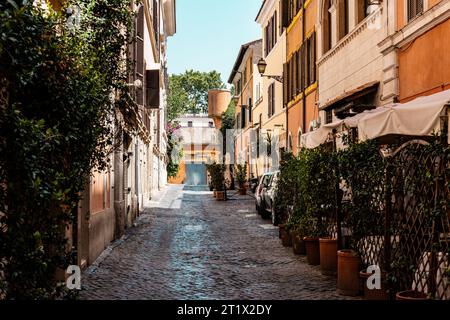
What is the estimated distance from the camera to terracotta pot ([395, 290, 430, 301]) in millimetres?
5516

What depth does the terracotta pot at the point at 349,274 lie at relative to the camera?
25.3 feet

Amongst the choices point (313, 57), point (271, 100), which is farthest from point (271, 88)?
point (313, 57)

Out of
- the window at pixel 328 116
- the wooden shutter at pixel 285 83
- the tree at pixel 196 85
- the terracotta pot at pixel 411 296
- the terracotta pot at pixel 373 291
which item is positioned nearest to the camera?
the terracotta pot at pixel 411 296

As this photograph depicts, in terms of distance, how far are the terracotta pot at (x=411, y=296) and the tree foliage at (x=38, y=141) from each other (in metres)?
3.04

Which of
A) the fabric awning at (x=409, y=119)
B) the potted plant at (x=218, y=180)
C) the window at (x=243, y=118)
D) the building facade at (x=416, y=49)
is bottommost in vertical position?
the potted plant at (x=218, y=180)

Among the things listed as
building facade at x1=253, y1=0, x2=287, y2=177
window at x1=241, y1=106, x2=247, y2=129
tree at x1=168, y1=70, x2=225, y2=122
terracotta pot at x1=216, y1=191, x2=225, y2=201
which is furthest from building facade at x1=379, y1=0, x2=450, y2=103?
tree at x1=168, y1=70, x2=225, y2=122

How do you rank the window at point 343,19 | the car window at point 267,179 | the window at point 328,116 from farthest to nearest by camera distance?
the car window at point 267,179
the window at point 328,116
the window at point 343,19

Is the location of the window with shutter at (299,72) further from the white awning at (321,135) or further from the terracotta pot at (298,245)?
the terracotta pot at (298,245)

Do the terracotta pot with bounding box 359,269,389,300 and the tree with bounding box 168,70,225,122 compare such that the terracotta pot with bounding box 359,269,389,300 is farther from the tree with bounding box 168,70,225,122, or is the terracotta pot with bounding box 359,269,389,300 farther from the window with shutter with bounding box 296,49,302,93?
the tree with bounding box 168,70,225,122

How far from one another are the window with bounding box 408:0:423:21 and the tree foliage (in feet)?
27.5

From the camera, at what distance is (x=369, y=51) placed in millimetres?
15242

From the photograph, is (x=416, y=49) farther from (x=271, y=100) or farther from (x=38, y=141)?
(x=271, y=100)

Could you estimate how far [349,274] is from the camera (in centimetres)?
773

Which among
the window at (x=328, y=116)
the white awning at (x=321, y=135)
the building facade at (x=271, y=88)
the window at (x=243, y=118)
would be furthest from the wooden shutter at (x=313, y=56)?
the window at (x=243, y=118)
